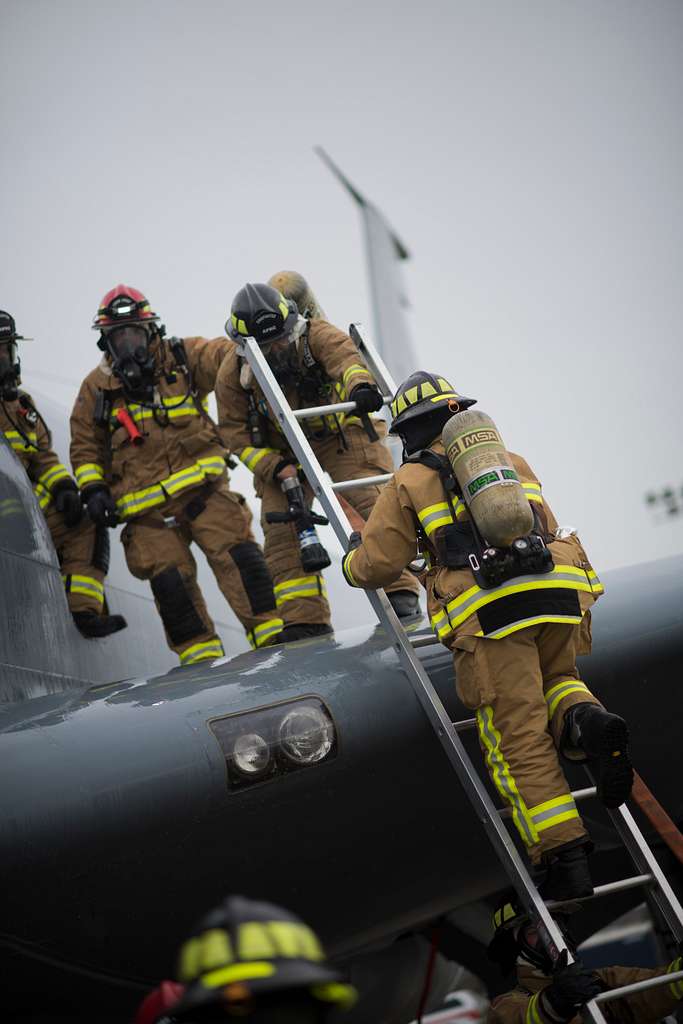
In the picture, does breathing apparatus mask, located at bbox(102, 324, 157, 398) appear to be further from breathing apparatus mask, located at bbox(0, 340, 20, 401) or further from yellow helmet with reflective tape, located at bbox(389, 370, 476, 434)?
yellow helmet with reflective tape, located at bbox(389, 370, 476, 434)

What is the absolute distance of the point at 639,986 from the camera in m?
3.72

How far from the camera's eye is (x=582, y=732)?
381 cm

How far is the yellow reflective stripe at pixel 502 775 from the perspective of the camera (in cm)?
382

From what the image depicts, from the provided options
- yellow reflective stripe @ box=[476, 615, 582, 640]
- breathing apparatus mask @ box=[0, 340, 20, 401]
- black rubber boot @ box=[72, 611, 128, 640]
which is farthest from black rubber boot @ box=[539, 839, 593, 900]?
breathing apparatus mask @ box=[0, 340, 20, 401]

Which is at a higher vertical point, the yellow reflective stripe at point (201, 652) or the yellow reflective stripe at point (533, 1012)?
the yellow reflective stripe at point (201, 652)

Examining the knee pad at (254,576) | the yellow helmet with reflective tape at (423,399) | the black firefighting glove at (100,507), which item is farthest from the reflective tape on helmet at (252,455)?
the yellow helmet with reflective tape at (423,399)

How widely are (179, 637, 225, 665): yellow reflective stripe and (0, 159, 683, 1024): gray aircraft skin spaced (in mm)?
941

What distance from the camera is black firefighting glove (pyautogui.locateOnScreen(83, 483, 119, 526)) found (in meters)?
6.45

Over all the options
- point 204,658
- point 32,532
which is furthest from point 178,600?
point 32,532

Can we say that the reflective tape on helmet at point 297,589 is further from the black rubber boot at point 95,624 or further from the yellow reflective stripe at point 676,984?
the yellow reflective stripe at point 676,984

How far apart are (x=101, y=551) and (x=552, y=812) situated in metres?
3.78

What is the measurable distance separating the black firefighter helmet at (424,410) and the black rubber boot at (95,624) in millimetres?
2552

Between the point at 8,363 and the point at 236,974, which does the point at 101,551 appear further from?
the point at 236,974

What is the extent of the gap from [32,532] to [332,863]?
8.38 feet
